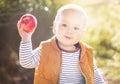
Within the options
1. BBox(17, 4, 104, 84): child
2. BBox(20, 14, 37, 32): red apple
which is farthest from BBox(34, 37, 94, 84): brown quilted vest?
BBox(20, 14, 37, 32): red apple

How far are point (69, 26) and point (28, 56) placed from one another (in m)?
0.20

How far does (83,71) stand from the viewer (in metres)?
1.48

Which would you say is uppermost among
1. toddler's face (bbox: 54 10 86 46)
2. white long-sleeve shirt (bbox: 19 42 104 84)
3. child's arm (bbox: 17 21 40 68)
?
toddler's face (bbox: 54 10 86 46)

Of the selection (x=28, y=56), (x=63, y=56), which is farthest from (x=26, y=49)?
(x=63, y=56)

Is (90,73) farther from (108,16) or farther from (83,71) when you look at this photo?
(108,16)

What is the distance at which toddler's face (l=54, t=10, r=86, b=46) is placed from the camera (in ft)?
4.73

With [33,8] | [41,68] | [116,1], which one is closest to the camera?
[41,68]

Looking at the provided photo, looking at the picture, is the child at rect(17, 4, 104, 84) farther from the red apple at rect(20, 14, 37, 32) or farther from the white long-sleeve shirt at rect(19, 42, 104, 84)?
the red apple at rect(20, 14, 37, 32)

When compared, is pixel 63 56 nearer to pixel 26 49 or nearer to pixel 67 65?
pixel 67 65

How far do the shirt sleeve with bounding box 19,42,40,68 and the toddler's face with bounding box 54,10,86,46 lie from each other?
122mm

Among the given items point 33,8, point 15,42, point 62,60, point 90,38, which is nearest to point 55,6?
point 33,8

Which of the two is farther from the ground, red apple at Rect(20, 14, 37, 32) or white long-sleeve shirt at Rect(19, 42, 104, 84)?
red apple at Rect(20, 14, 37, 32)

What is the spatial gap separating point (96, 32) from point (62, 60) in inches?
48.6

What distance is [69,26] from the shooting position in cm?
144
